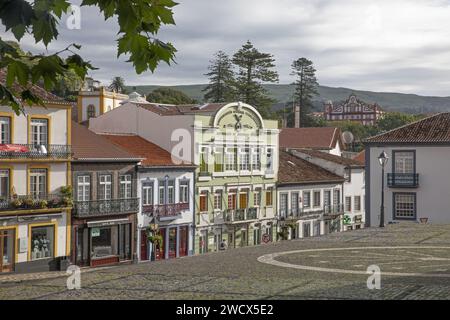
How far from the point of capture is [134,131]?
4738 cm

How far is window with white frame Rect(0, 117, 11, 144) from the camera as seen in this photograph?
1340 inches

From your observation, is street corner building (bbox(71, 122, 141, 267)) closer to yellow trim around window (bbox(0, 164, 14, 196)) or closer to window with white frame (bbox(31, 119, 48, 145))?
window with white frame (bbox(31, 119, 48, 145))

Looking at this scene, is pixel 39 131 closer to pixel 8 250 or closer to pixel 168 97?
pixel 8 250

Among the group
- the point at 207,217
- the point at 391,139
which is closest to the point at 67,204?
the point at 207,217

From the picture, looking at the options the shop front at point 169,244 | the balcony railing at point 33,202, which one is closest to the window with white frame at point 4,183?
the balcony railing at point 33,202

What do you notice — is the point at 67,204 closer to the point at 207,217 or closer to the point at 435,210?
the point at 207,217

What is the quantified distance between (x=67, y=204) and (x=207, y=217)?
37.1 feet

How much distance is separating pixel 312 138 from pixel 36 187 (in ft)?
156

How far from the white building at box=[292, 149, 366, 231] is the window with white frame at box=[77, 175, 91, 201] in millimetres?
24632

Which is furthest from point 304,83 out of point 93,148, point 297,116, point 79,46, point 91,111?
point 79,46

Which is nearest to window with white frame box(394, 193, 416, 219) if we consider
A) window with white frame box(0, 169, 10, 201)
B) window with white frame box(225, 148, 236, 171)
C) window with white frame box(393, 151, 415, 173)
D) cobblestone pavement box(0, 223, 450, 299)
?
window with white frame box(393, 151, 415, 173)

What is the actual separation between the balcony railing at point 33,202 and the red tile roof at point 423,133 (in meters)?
17.8

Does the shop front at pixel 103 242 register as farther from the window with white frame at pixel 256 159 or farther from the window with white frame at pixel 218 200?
the window with white frame at pixel 256 159

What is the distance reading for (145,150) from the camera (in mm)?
43969
